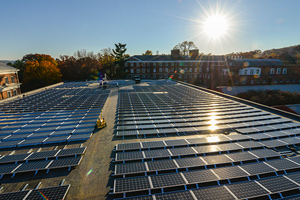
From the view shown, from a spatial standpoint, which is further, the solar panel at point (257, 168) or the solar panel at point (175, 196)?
the solar panel at point (257, 168)

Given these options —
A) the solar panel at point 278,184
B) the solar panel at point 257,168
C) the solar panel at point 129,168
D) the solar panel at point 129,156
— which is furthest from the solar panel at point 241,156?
the solar panel at point 129,156

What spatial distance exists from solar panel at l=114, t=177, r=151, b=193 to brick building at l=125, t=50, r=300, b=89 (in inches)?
2269

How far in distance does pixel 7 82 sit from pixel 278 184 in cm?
6058

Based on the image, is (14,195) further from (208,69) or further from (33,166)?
(208,69)

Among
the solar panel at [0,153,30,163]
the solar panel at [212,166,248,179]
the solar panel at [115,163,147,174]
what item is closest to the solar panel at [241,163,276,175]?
the solar panel at [212,166,248,179]

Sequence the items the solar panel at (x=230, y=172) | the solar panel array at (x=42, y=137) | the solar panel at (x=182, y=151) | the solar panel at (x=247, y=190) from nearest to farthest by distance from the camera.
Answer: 1. the solar panel at (x=247, y=190)
2. the solar panel at (x=230, y=172)
3. the solar panel array at (x=42, y=137)
4. the solar panel at (x=182, y=151)

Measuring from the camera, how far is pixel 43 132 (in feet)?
45.4

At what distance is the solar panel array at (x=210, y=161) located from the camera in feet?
24.1

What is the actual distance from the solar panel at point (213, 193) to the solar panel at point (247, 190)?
1.17 feet

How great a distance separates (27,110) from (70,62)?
192ft

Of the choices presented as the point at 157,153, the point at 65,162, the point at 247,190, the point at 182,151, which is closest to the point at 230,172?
the point at 247,190

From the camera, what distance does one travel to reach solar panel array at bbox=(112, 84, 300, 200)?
24.1 feet

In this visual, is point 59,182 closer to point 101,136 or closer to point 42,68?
point 101,136

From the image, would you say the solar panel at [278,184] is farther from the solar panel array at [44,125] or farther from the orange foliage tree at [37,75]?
the orange foliage tree at [37,75]
